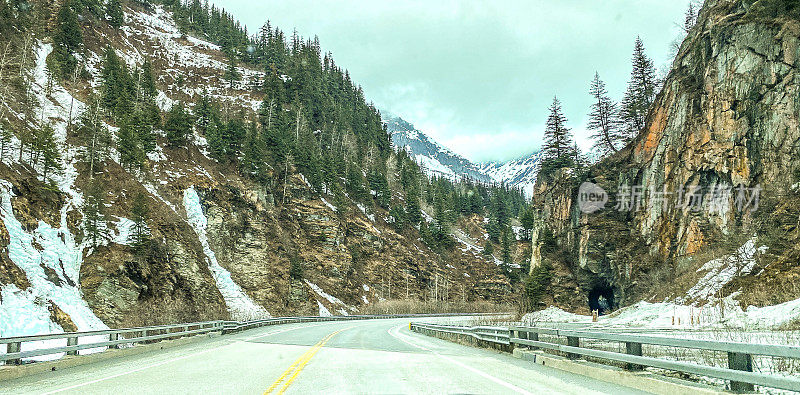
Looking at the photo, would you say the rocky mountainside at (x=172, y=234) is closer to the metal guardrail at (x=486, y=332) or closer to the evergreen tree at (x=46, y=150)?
the evergreen tree at (x=46, y=150)

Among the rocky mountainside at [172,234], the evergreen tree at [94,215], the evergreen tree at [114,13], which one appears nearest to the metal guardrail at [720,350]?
the rocky mountainside at [172,234]

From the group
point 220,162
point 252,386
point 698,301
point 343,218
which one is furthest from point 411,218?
point 252,386

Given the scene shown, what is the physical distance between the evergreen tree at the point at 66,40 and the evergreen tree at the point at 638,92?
248 ft

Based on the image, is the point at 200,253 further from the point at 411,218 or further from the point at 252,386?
the point at 411,218

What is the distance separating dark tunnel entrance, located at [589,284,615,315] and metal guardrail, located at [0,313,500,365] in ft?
75.2

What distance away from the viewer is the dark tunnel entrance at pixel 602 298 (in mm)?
50656

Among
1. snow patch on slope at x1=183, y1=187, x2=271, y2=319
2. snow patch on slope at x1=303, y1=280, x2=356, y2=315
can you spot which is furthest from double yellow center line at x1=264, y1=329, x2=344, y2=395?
snow patch on slope at x1=303, y1=280, x2=356, y2=315

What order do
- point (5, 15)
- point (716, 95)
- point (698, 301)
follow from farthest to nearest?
point (5, 15) → point (716, 95) → point (698, 301)

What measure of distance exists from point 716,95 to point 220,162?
180ft

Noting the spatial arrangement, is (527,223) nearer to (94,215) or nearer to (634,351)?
(94,215)

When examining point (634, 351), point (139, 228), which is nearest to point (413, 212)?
point (139, 228)

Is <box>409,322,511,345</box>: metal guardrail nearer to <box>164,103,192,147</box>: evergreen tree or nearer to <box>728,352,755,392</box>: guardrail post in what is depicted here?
<box>728,352,755,392</box>: guardrail post

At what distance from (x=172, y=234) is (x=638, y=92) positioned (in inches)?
2327

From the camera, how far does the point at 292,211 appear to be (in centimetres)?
6656
